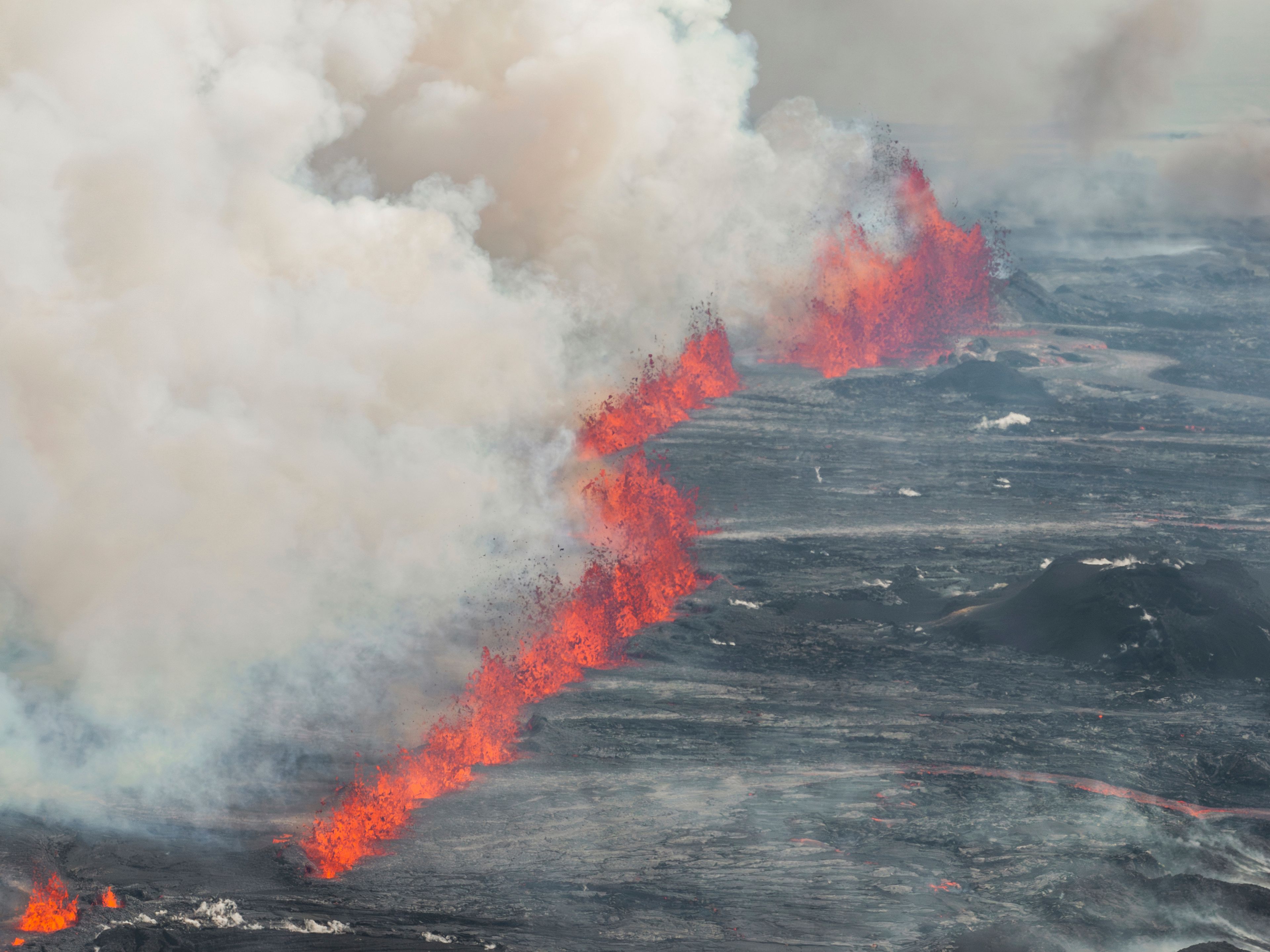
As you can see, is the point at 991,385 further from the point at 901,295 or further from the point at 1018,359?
the point at 901,295

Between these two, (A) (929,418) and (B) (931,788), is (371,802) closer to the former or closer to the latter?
(B) (931,788)

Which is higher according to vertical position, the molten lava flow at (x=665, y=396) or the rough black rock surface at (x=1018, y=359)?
the rough black rock surface at (x=1018, y=359)

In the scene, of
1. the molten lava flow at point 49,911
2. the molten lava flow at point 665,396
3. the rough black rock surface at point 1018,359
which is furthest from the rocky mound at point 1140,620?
the rough black rock surface at point 1018,359

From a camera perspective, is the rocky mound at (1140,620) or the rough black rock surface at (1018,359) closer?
the rocky mound at (1140,620)

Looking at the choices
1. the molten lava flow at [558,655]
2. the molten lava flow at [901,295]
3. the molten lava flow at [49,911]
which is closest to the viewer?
the molten lava flow at [49,911]

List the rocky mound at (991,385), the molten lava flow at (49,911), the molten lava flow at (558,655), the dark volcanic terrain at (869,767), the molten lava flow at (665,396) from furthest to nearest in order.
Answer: the rocky mound at (991,385), the molten lava flow at (665,396), the molten lava flow at (558,655), the dark volcanic terrain at (869,767), the molten lava flow at (49,911)

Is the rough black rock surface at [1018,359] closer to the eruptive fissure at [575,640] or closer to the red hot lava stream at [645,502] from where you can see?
the red hot lava stream at [645,502]
